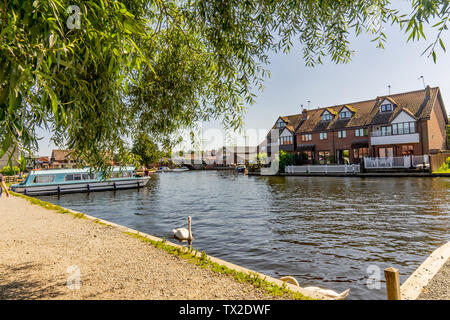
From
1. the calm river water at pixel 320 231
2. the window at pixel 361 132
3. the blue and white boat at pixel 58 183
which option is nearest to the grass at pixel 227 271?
the calm river water at pixel 320 231

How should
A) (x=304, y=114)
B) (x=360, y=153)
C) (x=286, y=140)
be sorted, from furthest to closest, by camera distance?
(x=304, y=114)
(x=286, y=140)
(x=360, y=153)

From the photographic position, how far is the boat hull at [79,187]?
2980 centimetres

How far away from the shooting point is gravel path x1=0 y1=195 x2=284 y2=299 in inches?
192

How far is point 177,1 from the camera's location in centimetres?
612

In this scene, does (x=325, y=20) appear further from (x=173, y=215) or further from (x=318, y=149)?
(x=318, y=149)

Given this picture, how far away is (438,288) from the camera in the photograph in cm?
499

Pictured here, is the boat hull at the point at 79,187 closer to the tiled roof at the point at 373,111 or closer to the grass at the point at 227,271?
the grass at the point at 227,271

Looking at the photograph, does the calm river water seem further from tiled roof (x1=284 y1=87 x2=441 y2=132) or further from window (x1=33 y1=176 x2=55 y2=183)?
tiled roof (x1=284 y1=87 x2=441 y2=132)

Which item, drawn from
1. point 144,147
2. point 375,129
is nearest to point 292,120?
point 375,129

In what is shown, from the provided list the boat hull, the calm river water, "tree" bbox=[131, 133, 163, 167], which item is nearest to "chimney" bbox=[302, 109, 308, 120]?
the boat hull

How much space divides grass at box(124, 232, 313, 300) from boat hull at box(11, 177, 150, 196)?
2249 cm

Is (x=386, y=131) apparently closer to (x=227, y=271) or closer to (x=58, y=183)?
(x=227, y=271)

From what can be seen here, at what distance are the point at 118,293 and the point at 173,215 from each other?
39.5 ft

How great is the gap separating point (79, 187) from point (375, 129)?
41.7m
